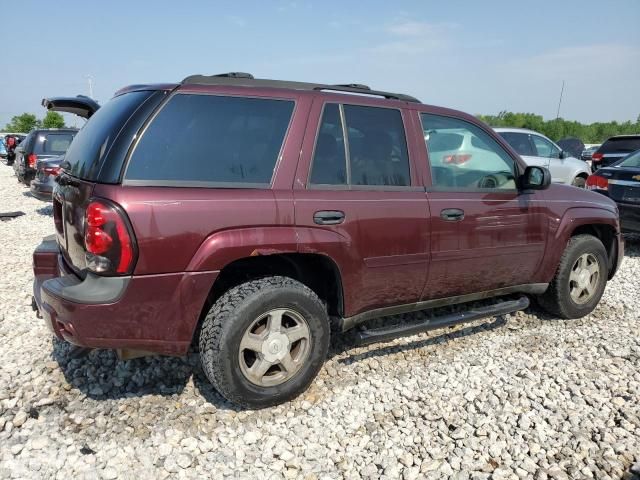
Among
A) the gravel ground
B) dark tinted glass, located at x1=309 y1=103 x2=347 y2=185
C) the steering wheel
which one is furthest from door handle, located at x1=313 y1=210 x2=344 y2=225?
the steering wheel

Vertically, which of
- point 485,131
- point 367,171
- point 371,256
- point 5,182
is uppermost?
point 485,131

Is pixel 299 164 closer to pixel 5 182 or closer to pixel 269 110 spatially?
pixel 269 110

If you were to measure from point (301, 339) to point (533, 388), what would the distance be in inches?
62.5

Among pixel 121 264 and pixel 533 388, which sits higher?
pixel 121 264

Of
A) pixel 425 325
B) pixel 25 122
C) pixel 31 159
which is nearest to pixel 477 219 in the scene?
pixel 425 325

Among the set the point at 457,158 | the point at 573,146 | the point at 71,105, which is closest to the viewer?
the point at 457,158

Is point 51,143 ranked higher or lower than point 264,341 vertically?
higher

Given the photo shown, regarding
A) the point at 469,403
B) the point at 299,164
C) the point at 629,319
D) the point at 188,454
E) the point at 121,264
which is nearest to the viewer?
the point at 121,264

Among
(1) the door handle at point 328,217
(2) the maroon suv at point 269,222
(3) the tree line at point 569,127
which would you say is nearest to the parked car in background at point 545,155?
(2) the maroon suv at point 269,222

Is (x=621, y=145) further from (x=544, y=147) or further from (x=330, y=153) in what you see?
(x=330, y=153)

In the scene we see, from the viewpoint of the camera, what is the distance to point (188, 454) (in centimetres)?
256

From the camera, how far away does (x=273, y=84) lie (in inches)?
119

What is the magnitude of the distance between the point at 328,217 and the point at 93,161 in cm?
132

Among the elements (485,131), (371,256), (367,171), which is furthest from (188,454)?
(485,131)
